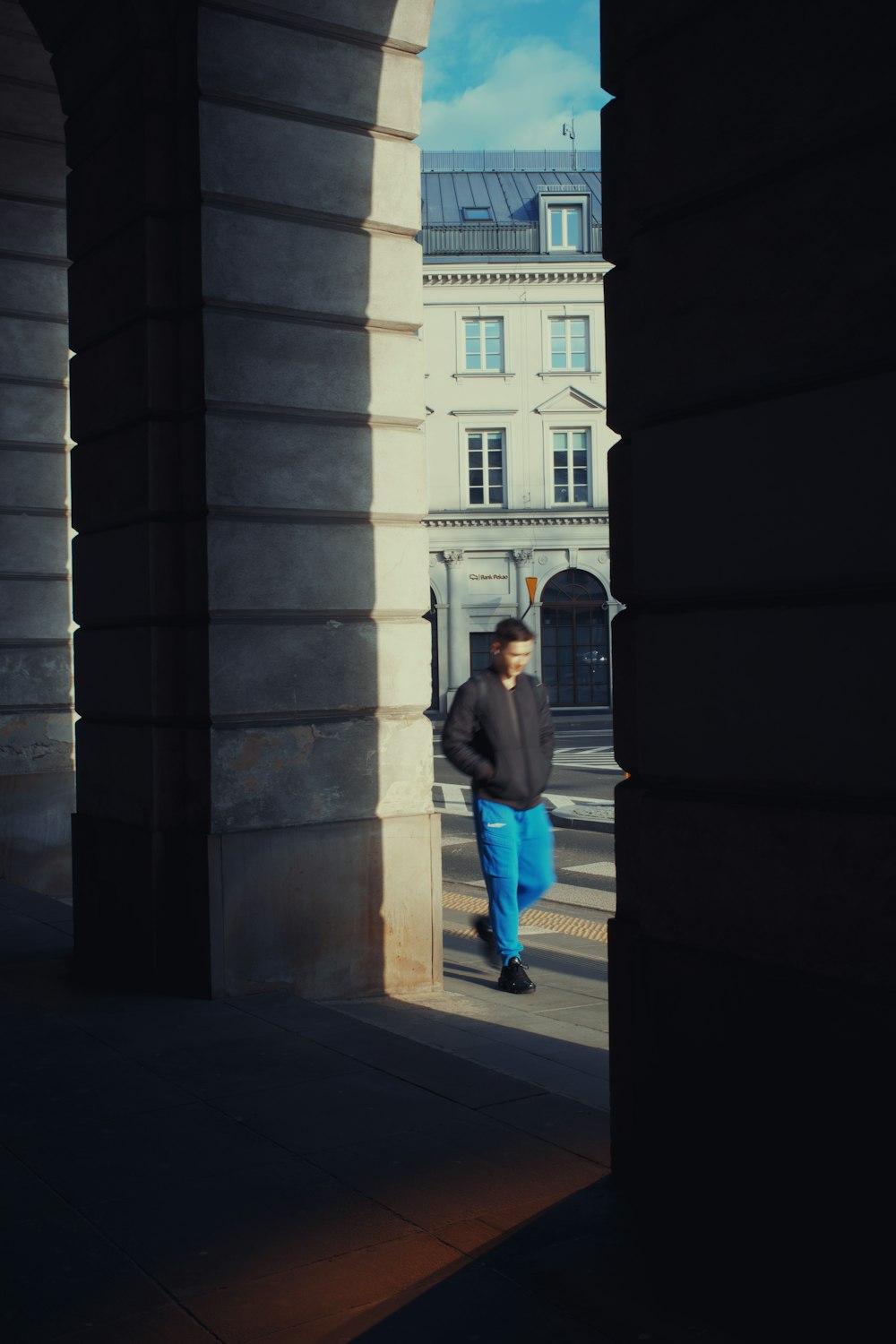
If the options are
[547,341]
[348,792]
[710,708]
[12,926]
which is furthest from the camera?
[547,341]

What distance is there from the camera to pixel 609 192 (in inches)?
141

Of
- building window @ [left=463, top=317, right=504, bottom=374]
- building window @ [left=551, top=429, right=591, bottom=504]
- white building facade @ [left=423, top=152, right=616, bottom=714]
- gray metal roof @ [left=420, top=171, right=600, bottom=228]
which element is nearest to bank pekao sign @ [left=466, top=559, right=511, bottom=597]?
white building facade @ [left=423, top=152, right=616, bottom=714]

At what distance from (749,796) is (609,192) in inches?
65.3

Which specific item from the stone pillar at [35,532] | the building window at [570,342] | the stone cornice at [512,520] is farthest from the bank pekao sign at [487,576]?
the stone pillar at [35,532]

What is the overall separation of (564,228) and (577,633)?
11880mm

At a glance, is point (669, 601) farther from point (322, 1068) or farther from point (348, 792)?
point (348, 792)

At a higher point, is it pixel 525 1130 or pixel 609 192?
pixel 609 192

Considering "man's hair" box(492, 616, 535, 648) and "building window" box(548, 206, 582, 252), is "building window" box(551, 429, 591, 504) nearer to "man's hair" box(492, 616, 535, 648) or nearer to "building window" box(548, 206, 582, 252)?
"building window" box(548, 206, 582, 252)

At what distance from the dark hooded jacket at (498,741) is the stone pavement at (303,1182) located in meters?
1.30

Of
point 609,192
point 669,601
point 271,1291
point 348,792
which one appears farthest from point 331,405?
→ point 271,1291

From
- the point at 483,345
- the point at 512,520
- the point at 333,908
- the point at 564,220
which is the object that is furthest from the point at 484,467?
the point at 333,908

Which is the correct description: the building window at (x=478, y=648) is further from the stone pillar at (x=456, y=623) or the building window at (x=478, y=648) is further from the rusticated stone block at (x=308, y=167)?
the rusticated stone block at (x=308, y=167)

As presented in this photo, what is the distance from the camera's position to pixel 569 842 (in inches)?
529

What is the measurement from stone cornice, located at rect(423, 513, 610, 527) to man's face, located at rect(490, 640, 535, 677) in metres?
30.4
